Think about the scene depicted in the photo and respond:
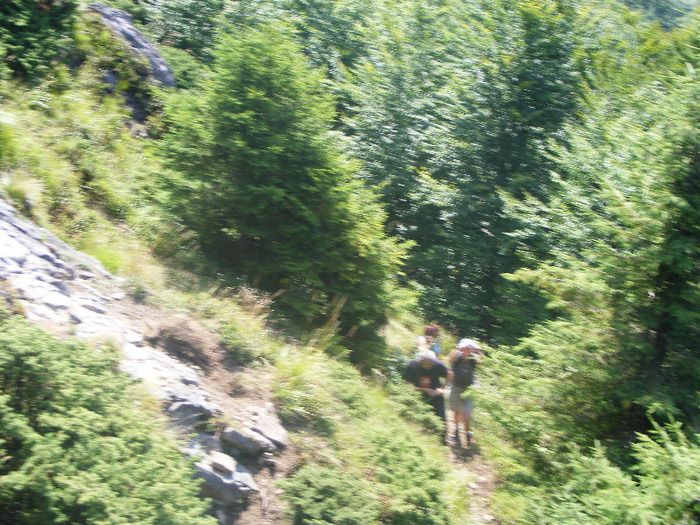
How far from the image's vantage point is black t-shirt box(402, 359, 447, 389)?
8.82 meters

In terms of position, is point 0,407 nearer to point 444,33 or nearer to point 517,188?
point 517,188

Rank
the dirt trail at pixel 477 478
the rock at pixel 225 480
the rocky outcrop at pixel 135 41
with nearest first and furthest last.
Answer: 1. the rock at pixel 225 480
2. the dirt trail at pixel 477 478
3. the rocky outcrop at pixel 135 41

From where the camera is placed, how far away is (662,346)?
684 cm

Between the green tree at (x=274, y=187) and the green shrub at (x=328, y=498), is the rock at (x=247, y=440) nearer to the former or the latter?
the green shrub at (x=328, y=498)

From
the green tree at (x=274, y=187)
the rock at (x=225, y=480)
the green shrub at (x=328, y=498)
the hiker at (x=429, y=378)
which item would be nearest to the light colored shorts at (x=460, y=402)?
the hiker at (x=429, y=378)

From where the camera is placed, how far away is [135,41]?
13055 mm

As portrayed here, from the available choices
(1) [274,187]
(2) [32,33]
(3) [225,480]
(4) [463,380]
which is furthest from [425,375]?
(2) [32,33]

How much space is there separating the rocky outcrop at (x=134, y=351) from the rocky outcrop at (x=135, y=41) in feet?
24.1

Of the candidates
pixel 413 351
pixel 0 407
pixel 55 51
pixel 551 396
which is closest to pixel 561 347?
pixel 551 396

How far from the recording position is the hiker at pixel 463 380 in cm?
895

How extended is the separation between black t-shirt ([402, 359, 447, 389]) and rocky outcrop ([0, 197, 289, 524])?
295cm

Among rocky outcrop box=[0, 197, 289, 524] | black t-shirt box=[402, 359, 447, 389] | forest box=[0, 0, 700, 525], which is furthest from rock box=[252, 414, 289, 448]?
black t-shirt box=[402, 359, 447, 389]

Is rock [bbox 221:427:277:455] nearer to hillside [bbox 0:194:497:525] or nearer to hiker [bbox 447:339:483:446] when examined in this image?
hillside [bbox 0:194:497:525]

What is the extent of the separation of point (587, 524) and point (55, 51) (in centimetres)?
1045
